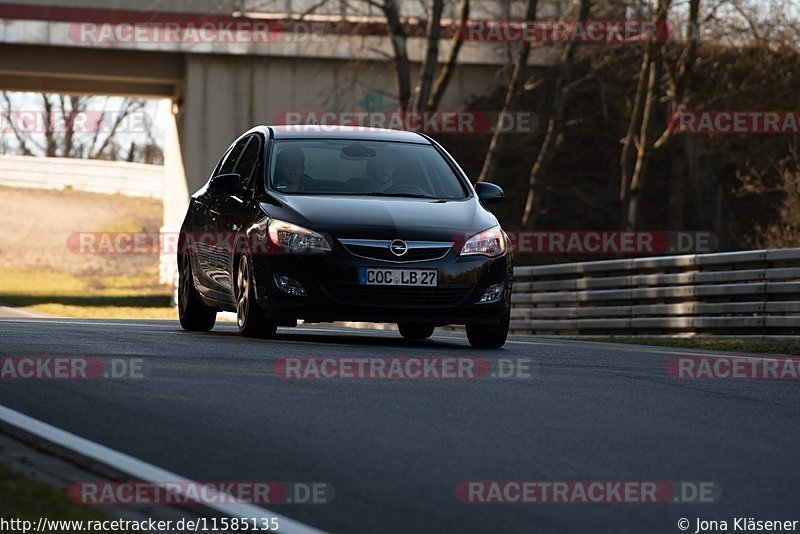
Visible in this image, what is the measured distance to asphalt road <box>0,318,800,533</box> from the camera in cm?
610

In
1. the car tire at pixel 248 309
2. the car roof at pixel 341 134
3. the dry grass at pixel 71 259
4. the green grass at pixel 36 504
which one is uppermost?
the car roof at pixel 341 134

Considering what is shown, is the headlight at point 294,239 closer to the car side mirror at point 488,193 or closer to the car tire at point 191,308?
the car side mirror at point 488,193

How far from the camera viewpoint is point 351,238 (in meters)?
12.2

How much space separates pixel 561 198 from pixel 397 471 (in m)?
35.1

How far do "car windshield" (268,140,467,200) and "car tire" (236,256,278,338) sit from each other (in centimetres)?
78

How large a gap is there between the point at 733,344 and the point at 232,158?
599 cm

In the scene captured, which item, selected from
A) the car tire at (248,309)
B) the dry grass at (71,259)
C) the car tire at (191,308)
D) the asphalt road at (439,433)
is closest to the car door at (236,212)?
the car tire at (248,309)

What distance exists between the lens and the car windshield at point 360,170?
1333 cm

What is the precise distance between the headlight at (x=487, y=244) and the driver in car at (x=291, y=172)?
152cm

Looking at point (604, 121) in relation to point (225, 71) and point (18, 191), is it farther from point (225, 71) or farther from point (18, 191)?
point (18, 191)

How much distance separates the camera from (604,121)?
43844mm

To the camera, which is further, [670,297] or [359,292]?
[670,297]

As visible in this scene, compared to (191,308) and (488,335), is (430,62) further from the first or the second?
(488,335)

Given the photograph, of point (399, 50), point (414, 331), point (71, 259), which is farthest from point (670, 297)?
point (71, 259)
